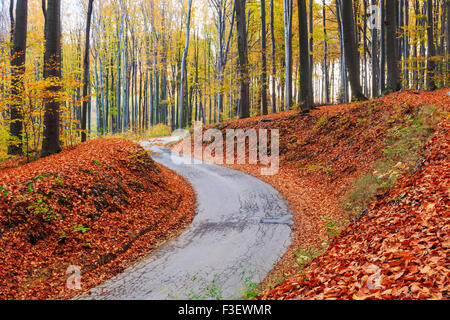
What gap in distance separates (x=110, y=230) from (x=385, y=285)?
592 centimetres

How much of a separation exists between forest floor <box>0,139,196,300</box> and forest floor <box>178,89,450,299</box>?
11.1 feet

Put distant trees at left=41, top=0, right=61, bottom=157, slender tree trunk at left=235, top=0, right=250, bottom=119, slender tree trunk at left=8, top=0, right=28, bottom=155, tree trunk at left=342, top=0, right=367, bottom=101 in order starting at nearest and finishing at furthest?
distant trees at left=41, top=0, right=61, bottom=157, slender tree trunk at left=8, top=0, right=28, bottom=155, tree trunk at left=342, top=0, right=367, bottom=101, slender tree trunk at left=235, top=0, right=250, bottom=119

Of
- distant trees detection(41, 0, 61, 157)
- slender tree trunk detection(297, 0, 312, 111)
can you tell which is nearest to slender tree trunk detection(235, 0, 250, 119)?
slender tree trunk detection(297, 0, 312, 111)

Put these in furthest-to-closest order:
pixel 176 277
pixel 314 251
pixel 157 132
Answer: pixel 157 132 → pixel 314 251 → pixel 176 277

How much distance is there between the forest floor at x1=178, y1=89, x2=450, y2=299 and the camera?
10.7 ft

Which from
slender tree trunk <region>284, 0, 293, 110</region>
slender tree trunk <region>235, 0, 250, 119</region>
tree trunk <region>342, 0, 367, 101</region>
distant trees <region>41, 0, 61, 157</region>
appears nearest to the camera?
distant trees <region>41, 0, 61, 157</region>

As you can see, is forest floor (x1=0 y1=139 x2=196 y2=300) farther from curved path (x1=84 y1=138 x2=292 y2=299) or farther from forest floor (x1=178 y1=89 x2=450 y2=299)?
forest floor (x1=178 y1=89 x2=450 y2=299)

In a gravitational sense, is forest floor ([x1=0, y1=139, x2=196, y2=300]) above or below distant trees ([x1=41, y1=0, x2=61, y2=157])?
below

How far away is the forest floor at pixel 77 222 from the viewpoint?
16.5 ft

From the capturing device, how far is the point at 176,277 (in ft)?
17.0

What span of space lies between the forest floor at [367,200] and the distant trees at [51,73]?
8.58m

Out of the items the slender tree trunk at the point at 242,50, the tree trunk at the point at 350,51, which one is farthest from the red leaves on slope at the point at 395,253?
the slender tree trunk at the point at 242,50

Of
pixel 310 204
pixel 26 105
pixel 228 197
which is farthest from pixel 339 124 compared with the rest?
pixel 26 105

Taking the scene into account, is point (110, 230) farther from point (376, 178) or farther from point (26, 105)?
point (376, 178)
